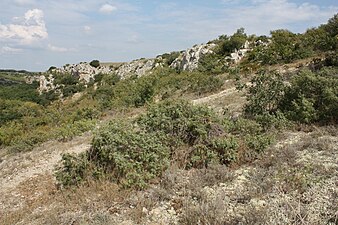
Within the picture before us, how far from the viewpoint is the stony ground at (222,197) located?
12.7 feet

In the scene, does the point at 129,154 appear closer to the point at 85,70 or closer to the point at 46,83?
the point at 85,70

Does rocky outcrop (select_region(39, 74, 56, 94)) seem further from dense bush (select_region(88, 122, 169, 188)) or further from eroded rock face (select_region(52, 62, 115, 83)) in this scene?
dense bush (select_region(88, 122, 169, 188))

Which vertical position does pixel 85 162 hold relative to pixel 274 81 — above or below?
below

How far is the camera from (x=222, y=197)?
441 cm

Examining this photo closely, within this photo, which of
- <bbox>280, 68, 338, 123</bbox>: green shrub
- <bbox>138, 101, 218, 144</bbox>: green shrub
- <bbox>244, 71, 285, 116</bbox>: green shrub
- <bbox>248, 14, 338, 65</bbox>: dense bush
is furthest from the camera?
<bbox>248, 14, 338, 65</bbox>: dense bush

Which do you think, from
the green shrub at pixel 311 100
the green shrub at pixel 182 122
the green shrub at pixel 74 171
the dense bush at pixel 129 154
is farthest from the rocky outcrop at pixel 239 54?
the green shrub at pixel 74 171

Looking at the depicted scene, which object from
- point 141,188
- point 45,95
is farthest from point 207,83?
point 45,95

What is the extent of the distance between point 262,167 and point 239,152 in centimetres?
72

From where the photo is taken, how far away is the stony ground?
3877 mm

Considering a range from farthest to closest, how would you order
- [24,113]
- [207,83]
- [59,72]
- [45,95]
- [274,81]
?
[59,72] → [45,95] → [24,113] → [207,83] → [274,81]

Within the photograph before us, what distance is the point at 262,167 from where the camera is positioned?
5.53m

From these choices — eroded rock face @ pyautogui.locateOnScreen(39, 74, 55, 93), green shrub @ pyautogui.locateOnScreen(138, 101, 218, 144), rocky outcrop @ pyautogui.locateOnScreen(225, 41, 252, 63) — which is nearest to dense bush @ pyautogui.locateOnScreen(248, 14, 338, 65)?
rocky outcrop @ pyautogui.locateOnScreen(225, 41, 252, 63)

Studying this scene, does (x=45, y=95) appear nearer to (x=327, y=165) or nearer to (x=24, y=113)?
(x=24, y=113)

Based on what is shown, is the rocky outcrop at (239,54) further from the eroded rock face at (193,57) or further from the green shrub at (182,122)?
the green shrub at (182,122)
